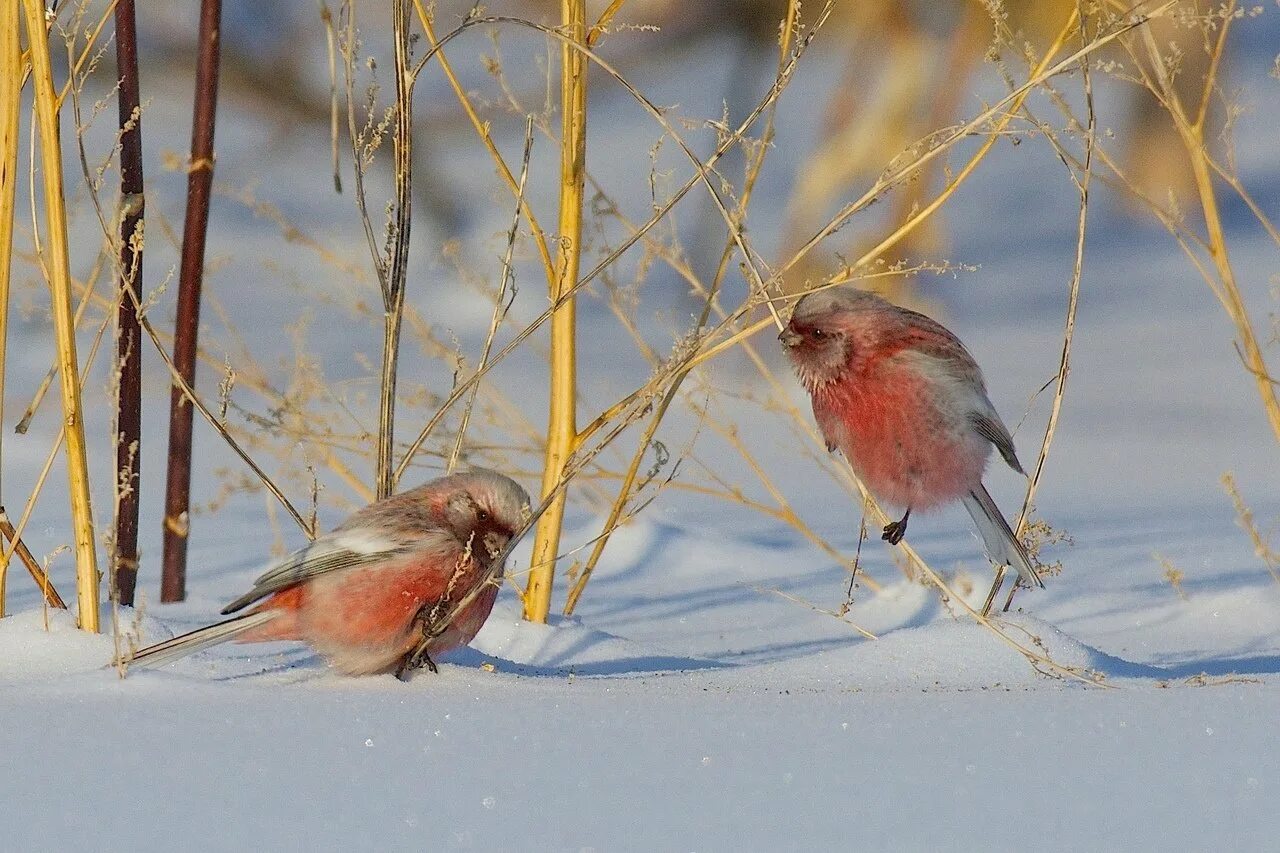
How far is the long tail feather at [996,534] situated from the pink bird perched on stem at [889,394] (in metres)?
0.10

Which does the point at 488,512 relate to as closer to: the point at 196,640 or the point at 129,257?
the point at 196,640

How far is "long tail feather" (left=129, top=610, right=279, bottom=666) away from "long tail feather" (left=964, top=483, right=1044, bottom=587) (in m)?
1.06

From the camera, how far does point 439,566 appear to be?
2.13 meters

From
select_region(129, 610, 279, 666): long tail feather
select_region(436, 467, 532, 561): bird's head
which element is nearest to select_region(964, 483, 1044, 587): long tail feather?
select_region(436, 467, 532, 561): bird's head

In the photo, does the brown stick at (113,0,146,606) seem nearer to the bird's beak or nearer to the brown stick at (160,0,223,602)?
the brown stick at (160,0,223,602)

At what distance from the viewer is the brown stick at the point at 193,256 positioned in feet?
9.23

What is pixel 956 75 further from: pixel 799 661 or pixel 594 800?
pixel 594 800

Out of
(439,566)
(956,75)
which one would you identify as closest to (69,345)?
(439,566)

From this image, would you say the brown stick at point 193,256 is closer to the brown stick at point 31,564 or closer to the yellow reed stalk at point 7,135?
the brown stick at point 31,564

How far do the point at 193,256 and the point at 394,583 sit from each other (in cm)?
104

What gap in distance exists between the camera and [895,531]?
2.27 meters

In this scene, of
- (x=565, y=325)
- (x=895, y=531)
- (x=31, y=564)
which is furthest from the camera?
(x=565, y=325)

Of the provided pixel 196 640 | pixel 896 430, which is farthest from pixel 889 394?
pixel 196 640

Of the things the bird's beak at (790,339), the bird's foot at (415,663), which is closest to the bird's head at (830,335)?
the bird's beak at (790,339)
